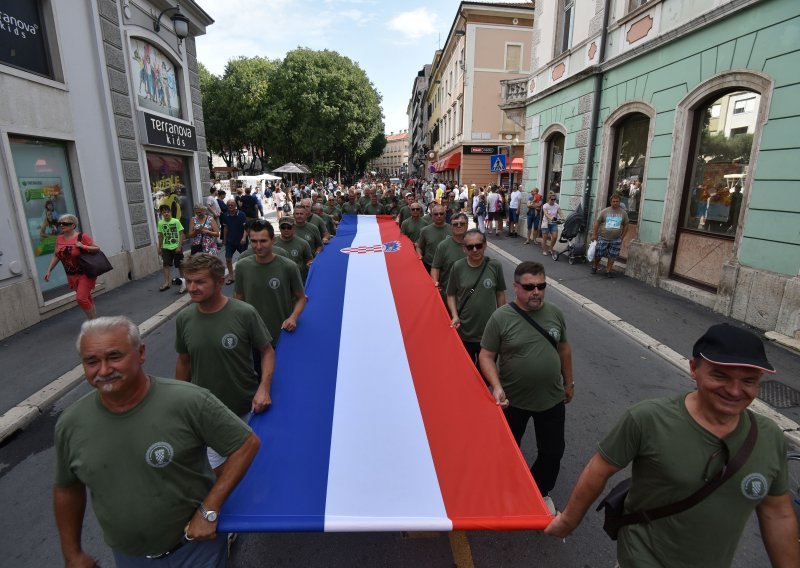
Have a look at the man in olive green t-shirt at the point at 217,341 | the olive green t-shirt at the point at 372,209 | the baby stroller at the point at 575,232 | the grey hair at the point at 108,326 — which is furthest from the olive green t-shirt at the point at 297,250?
the baby stroller at the point at 575,232

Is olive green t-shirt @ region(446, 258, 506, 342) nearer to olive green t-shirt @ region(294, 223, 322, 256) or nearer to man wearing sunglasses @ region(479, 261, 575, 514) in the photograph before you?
man wearing sunglasses @ region(479, 261, 575, 514)

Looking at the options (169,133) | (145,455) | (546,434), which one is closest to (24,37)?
(169,133)

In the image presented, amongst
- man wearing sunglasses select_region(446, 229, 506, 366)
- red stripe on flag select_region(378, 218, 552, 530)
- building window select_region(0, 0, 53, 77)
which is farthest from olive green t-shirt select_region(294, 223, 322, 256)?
building window select_region(0, 0, 53, 77)

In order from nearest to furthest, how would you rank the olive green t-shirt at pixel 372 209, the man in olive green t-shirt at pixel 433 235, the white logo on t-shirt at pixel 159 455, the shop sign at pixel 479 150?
the white logo on t-shirt at pixel 159 455
the man in olive green t-shirt at pixel 433 235
the olive green t-shirt at pixel 372 209
the shop sign at pixel 479 150

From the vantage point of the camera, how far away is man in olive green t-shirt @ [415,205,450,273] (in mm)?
6359

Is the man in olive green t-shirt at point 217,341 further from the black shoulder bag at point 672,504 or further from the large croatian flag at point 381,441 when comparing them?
the black shoulder bag at point 672,504

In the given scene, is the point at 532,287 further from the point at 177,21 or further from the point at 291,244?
the point at 177,21

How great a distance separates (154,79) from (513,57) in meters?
22.8

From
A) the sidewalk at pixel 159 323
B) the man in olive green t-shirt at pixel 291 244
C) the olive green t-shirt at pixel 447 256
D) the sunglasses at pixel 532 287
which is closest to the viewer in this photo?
the sunglasses at pixel 532 287

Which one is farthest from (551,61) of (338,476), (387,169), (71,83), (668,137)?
(387,169)

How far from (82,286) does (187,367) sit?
13.9ft

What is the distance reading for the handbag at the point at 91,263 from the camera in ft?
19.1

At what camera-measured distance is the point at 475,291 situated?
4117mm

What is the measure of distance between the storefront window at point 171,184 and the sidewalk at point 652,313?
1017 cm
